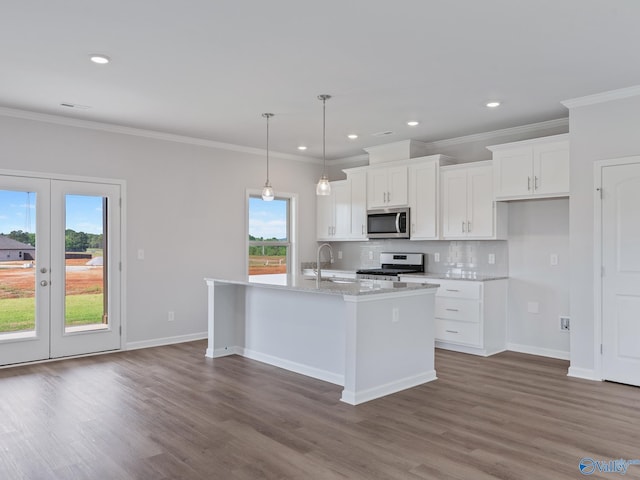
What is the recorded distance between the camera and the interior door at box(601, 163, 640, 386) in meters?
4.28

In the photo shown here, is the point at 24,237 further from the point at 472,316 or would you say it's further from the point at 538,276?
the point at 538,276

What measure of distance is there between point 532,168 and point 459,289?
5.10 ft

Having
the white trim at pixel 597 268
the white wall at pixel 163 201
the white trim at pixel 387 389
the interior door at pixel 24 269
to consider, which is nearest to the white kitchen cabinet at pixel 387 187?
the white wall at pixel 163 201

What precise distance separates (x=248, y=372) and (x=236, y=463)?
1.97m

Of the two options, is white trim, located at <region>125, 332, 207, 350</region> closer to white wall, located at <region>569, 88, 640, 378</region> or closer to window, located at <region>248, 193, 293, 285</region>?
window, located at <region>248, 193, 293, 285</region>

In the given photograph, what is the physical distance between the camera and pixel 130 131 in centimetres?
584

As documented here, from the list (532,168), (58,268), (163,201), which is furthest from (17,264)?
(532,168)

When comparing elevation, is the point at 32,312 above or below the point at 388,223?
below

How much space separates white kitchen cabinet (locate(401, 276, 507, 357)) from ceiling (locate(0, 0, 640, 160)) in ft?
6.20

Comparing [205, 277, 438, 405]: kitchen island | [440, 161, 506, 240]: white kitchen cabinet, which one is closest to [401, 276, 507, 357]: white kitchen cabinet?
[440, 161, 506, 240]: white kitchen cabinet

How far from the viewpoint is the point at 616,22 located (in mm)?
3045

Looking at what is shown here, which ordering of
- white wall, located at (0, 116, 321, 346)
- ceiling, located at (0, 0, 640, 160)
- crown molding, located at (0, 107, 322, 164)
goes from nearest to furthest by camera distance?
ceiling, located at (0, 0, 640, 160)
crown molding, located at (0, 107, 322, 164)
white wall, located at (0, 116, 321, 346)

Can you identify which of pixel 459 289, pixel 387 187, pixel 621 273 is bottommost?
pixel 459 289

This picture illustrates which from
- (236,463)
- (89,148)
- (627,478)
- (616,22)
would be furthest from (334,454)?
(89,148)
